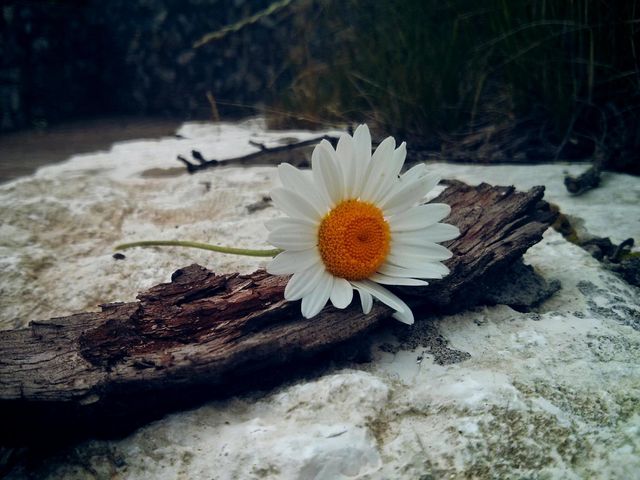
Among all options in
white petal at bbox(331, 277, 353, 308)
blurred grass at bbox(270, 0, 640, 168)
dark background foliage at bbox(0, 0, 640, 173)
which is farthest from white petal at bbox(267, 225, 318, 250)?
blurred grass at bbox(270, 0, 640, 168)

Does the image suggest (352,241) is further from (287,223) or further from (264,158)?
(264,158)

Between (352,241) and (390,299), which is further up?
(352,241)

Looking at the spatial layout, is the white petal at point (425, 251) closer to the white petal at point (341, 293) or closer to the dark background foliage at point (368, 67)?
the white petal at point (341, 293)

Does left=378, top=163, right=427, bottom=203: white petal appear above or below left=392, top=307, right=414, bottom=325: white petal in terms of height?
above

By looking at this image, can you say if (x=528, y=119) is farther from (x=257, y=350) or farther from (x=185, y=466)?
(x=185, y=466)

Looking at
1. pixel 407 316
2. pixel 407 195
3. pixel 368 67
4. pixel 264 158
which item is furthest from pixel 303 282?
pixel 368 67

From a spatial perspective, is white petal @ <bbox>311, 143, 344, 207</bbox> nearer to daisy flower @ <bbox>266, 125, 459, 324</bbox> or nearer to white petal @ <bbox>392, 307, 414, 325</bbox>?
daisy flower @ <bbox>266, 125, 459, 324</bbox>
